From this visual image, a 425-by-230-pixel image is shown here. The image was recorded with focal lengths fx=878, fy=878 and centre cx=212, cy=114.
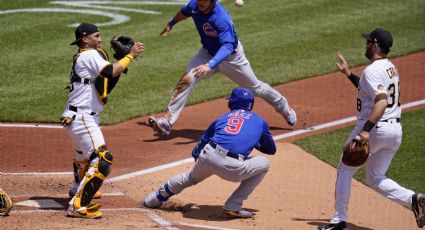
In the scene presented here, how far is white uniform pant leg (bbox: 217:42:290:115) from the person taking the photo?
39.4 ft

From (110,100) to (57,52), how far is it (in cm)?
252

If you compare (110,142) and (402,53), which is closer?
(110,142)

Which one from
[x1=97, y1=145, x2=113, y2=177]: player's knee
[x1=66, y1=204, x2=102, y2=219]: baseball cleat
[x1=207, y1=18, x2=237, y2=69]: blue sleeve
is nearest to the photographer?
[x1=66, y1=204, x2=102, y2=219]: baseball cleat

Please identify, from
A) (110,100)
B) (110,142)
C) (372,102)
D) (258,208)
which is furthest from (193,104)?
(372,102)

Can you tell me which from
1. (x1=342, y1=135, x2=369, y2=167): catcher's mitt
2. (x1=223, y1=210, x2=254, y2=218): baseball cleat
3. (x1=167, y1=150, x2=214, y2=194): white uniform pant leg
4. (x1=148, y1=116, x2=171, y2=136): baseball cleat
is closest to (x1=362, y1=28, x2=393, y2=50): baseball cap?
(x1=342, y1=135, x2=369, y2=167): catcher's mitt

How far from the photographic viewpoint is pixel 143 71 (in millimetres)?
15266

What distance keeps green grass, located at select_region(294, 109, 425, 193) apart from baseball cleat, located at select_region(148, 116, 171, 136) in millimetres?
A: 1769

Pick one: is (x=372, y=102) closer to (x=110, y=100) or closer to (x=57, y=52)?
(x=110, y=100)

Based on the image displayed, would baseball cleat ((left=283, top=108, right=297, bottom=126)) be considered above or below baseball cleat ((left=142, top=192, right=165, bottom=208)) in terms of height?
below

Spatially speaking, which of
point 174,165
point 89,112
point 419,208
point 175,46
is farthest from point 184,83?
point 175,46

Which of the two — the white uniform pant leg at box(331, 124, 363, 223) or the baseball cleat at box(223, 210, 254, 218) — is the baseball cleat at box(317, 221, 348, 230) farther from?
the baseball cleat at box(223, 210, 254, 218)

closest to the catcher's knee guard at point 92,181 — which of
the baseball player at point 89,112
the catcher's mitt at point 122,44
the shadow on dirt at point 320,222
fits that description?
the baseball player at point 89,112

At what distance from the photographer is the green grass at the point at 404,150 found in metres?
10.6

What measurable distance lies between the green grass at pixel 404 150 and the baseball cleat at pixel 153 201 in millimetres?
2729
